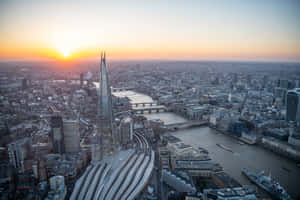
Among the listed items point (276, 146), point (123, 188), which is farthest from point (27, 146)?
point (276, 146)

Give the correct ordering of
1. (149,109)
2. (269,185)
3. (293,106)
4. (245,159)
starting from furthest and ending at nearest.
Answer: (149,109) → (293,106) → (245,159) → (269,185)

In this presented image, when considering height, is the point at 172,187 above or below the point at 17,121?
below

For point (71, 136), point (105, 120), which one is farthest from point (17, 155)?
point (105, 120)

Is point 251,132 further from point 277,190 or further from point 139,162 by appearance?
point 139,162

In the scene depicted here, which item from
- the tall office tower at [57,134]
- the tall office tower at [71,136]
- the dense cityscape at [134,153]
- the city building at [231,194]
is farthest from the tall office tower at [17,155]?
the city building at [231,194]

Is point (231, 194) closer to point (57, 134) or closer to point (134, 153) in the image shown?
point (134, 153)

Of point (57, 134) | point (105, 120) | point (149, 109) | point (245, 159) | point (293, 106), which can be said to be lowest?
point (245, 159)

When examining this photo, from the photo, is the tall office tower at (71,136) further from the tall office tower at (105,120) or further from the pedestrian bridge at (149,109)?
the pedestrian bridge at (149,109)
